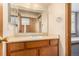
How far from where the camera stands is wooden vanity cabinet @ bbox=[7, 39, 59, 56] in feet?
6.09

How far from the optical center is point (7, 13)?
6.88 ft

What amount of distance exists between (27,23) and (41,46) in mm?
395

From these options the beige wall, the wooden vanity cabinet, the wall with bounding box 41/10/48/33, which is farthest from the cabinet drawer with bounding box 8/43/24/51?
the wall with bounding box 41/10/48/33

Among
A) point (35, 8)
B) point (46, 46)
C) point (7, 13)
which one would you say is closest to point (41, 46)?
point (46, 46)

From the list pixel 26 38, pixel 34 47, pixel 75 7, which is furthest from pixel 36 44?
pixel 75 7

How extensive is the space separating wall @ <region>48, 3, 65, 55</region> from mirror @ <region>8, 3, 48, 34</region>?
3.0 inches

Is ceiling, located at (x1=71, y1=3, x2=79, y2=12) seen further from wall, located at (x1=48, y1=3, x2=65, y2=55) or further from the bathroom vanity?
the bathroom vanity

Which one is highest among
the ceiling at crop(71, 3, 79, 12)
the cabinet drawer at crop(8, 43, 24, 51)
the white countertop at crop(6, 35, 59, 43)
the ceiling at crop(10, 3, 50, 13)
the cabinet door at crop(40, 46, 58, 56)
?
the ceiling at crop(10, 3, 50, 13)

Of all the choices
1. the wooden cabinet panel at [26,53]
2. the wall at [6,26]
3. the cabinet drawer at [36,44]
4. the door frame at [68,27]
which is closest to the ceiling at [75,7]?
the door frame at [68,27]

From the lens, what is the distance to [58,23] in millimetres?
2111

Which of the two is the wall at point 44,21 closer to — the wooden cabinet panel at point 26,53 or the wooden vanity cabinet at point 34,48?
the wooden vanity cabinet at point 34,48

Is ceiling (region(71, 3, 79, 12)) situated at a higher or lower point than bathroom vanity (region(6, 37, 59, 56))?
higher

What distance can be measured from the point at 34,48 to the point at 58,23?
50 centimetres

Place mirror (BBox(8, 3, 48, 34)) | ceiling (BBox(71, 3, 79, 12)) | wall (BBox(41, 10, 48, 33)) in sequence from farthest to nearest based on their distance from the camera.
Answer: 1. wall (BBox(41, 10, 48, 33))
2. mirror (BBox(8, 3, 48, 34))
3. ceiling (BBox(71, 3, 79, 12))
